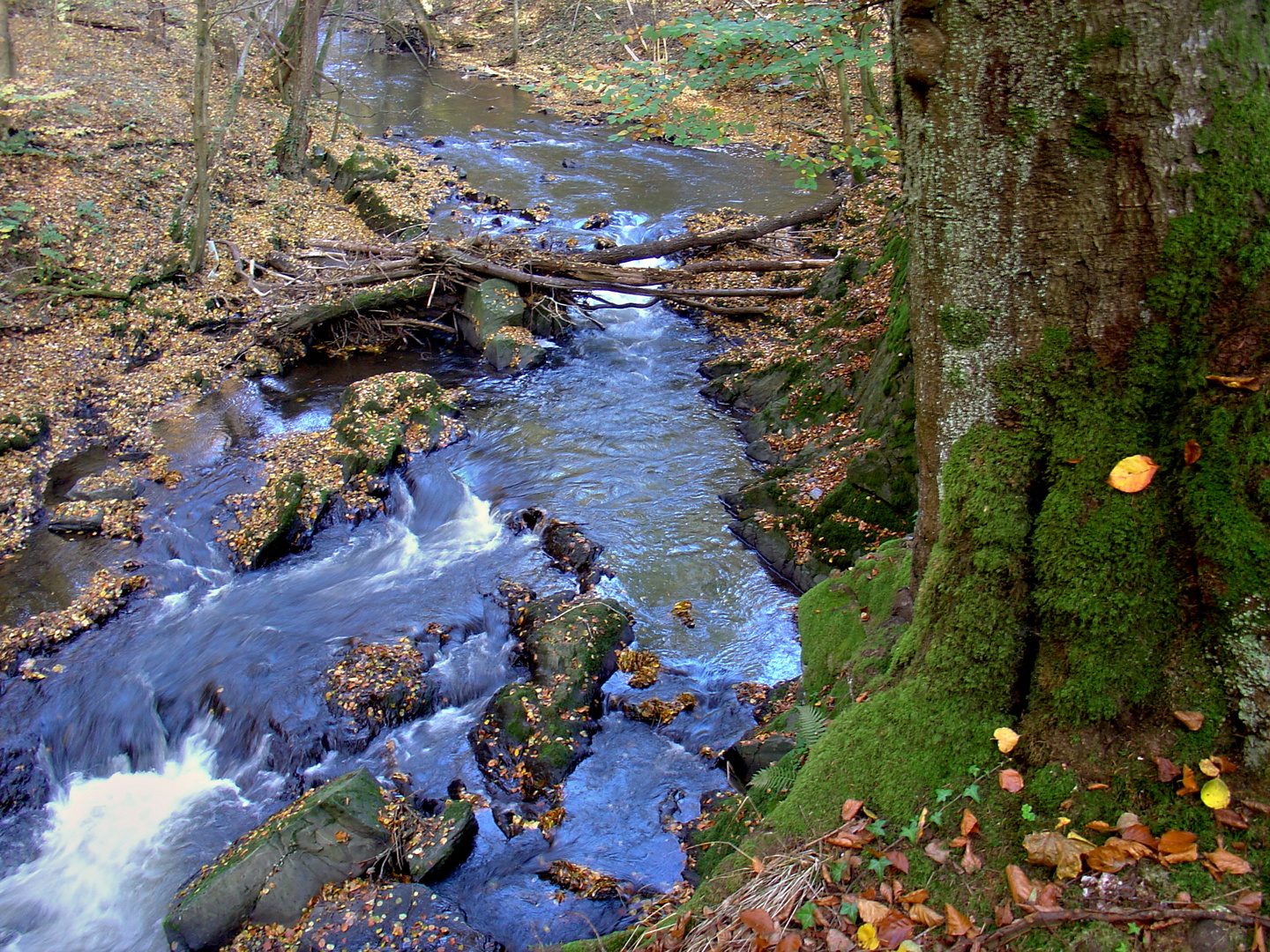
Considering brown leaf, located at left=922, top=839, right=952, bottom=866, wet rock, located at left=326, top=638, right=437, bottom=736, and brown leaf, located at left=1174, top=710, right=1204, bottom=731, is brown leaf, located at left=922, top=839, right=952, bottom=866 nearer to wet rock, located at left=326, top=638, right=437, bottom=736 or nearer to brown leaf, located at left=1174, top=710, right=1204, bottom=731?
brown leaf, located at left=1174, top=710, right=1204, bottom=731

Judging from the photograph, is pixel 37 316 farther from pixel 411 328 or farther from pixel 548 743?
pixel 548 743

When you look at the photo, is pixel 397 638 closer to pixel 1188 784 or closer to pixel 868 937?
pixel 868 937

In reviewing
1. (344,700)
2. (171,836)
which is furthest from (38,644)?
(344,700)

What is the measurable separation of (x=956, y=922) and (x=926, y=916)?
96mm

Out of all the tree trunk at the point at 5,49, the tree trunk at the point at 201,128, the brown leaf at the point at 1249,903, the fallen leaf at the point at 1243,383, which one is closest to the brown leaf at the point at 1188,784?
the brown leaf at the point at 1249,903

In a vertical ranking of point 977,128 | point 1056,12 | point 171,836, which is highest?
point 1056,12

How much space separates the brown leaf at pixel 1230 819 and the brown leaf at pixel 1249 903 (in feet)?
0.59

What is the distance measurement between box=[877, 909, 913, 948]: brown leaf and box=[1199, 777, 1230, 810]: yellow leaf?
37.9 inches

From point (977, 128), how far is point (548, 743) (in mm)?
5284

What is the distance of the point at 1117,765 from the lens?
256 cm

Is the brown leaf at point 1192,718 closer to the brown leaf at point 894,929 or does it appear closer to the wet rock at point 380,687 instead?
the brown leaf at point 894,929

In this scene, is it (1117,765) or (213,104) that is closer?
(1117,765)

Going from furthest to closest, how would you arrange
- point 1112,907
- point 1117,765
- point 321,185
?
point 321,185 < point 1117,765 < point 1112,907

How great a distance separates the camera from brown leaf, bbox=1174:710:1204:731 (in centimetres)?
245
